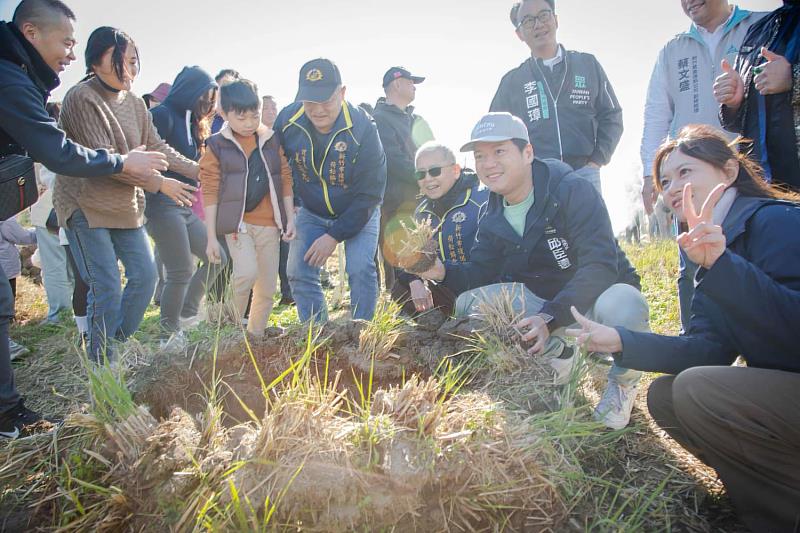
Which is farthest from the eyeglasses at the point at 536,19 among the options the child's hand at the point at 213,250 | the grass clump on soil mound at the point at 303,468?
the grass clump on soil mound at the point at 303,468

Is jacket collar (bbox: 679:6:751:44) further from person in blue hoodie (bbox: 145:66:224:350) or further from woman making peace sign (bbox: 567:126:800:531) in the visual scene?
person in blue hoodie (bbox: 145:66:224:350)

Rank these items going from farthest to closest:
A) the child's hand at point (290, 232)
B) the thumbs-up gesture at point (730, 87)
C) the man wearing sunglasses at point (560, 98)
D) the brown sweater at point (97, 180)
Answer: the man wearing sunglasses at point (560, 98) < the child's hand at point (290, 232) < the brown sweater at point (97, 180) < the thumbs-up gesture at point (730, 87)

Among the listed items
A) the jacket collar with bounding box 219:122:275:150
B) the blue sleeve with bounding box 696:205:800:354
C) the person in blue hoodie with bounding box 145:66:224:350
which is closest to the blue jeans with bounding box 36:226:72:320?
the person in blue hoodie with bounding box 145:66:224:350

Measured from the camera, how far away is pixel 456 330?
102 inches

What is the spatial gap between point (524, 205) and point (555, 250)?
343 millimetres

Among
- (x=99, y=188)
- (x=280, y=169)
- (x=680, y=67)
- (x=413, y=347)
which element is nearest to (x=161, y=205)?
(x=99, y=188)

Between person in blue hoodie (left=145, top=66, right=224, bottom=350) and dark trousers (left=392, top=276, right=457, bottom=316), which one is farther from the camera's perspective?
person in blue hoodie (left=145, top=66, right=224, bottom=350)

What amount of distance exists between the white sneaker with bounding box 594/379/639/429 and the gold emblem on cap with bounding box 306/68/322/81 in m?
2.68

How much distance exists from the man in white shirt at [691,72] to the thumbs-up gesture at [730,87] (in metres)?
0.56

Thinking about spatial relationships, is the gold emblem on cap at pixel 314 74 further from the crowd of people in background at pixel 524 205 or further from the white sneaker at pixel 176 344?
the white sneaker at pixel 176 344

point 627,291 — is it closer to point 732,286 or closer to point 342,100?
point 732,286

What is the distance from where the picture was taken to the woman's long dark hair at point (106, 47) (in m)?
2.95

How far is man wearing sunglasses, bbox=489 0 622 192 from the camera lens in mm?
3867

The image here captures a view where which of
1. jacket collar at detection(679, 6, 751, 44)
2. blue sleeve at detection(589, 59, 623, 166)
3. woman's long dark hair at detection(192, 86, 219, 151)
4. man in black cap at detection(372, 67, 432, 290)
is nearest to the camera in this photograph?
jacket collar at detection(679, 6, 751, 44)
